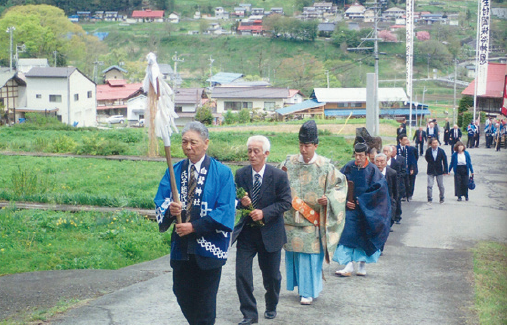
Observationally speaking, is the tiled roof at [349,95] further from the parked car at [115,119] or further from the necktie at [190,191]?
the necktie at [190,191]

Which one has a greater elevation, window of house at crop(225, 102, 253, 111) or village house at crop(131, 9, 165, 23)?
village house at crop(131, 9, 165, 23)

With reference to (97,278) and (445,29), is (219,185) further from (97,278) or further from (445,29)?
(445,29)

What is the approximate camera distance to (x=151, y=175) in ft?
57.9

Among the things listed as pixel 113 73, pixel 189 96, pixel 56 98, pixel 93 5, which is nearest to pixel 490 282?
pixel 189 96

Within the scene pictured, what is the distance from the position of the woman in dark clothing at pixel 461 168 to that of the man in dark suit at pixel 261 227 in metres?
9.97

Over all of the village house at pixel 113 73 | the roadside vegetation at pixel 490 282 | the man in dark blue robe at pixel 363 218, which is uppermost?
the village house at pixel 113 73

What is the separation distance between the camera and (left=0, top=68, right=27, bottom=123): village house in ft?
153

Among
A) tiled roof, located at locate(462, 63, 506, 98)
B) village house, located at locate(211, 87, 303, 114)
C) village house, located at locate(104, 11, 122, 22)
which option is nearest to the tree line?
village house, located at locate(104, 11, 122, 22)

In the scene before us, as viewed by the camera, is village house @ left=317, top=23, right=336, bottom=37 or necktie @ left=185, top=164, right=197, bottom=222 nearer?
necktie @ left=185, top=164, right=197, bottom=222

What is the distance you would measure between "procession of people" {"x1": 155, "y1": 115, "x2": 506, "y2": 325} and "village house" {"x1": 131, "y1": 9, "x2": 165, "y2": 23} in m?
57.0

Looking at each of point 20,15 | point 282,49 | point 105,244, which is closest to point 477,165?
point 105,244

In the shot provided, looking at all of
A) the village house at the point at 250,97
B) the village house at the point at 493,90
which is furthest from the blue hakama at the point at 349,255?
the village house at the point at 250,97

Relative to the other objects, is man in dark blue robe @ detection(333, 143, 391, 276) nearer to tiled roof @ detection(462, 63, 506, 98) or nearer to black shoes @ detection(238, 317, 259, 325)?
black shoes @ detection(238, 317, 259, 325)

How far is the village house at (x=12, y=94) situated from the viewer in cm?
4662
